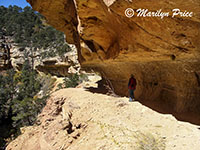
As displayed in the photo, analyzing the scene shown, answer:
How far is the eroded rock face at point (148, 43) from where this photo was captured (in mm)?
2608

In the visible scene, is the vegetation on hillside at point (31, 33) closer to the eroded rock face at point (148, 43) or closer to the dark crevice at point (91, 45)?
the dark crevice at point (91, 45)

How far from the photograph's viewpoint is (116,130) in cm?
264

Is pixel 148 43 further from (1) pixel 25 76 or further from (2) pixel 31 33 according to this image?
(2) pixel 31 33

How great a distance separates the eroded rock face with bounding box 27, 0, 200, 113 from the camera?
8.56 feet

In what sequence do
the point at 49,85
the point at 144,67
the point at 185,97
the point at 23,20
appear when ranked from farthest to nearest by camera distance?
1. the point at 23,20
2. the point at 49,85
3. the point at 144,67
4. the point at 185,97

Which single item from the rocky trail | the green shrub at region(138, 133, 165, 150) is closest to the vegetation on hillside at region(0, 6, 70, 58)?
the rocky trail

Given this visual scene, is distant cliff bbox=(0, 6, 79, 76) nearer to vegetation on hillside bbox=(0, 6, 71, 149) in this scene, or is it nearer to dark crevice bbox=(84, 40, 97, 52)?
vegetation on hillside bbox=(0, 6, 71, 149)

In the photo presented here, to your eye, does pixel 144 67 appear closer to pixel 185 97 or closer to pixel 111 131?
pixel 185 97

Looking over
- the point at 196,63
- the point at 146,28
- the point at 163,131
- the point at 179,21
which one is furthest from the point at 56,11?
the point at 163,131

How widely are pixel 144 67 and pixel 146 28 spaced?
86.5 inches

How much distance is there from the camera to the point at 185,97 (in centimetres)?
399

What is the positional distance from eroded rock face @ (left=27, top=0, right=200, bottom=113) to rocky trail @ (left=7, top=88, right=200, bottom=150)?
51.4 inches

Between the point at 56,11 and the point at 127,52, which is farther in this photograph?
the point at 56,11

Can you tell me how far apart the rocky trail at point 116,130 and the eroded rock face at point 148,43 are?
1.31 meters
